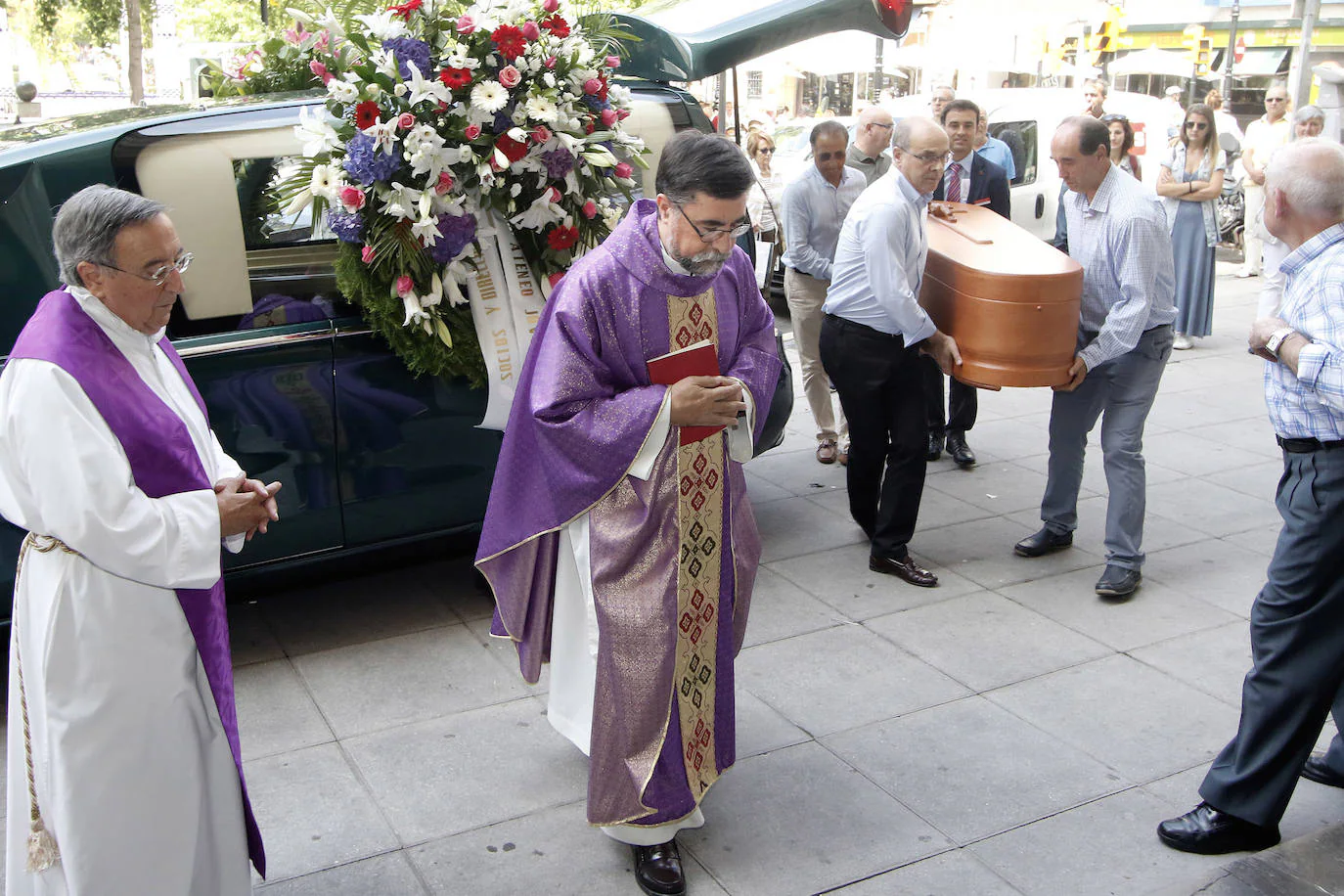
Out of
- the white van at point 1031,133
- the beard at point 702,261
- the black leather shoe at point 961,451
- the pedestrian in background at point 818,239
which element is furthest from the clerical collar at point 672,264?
the white van at point 1031,133

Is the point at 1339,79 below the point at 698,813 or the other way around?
the other way around

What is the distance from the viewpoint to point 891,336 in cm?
521

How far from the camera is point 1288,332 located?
3.20 meters

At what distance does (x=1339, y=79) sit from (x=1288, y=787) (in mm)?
17515

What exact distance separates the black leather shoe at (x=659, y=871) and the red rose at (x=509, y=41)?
269 cm

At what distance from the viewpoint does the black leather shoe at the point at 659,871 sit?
3.25 meters

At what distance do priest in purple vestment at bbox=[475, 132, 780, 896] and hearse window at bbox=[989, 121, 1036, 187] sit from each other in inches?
379

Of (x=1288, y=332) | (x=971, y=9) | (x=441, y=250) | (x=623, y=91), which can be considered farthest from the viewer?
(x=971, y=9)

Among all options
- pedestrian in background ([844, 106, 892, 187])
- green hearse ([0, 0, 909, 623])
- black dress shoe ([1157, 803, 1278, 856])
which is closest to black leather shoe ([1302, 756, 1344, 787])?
black dress shoe ([1157, 803, 1278, 856])

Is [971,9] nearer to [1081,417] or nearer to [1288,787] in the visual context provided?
[1081,417]

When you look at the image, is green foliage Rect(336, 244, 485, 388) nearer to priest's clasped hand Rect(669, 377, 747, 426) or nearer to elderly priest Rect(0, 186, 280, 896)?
priest's clasped hand Rect(669, 377, 747, 426)

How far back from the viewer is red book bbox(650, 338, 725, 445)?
327cm

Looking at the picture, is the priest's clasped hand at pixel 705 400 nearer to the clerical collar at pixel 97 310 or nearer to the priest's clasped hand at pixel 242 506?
the priest's clasped hand at pixel 242 506

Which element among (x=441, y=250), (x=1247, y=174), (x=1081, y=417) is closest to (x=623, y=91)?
(x=441, y=250)
